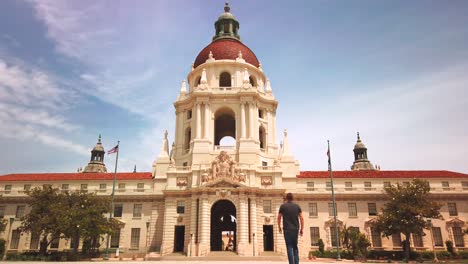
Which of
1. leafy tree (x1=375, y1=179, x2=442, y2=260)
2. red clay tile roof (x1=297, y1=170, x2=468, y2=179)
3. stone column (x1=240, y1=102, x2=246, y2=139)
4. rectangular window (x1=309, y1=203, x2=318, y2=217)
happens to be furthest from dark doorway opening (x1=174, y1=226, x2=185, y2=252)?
leafy tree (x1=375, y1=179, x2=442, y2=260)

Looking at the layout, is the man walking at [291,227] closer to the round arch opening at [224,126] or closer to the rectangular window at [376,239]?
the rectangular window at [376,239]

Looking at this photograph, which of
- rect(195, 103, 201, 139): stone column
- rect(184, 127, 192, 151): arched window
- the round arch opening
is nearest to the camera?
rect(195, 103, 201, 139): stone column

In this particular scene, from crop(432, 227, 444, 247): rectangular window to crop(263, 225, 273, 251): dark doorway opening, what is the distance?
2500cm

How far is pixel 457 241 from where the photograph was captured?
5328 cm

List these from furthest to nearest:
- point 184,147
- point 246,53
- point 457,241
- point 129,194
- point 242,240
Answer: point 246,53 < point 184,147 < point 129,194 < point 457,241 < point 242,240

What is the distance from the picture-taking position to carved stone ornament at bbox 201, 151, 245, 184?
2002 inches

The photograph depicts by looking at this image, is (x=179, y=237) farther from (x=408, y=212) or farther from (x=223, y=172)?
(x=408, y=212)

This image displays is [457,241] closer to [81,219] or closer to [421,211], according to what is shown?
[421,211]

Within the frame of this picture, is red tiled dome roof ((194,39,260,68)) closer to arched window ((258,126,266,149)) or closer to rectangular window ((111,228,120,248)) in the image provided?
arched window ((258,126,266,149))

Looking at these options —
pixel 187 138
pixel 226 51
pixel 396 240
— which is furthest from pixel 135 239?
pixel 396 240

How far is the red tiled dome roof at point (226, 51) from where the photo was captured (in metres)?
65.3

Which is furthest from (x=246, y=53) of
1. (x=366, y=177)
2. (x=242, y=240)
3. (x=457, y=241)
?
(x=457, y=241)

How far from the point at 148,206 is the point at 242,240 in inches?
695

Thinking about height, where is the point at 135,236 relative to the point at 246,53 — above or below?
below
